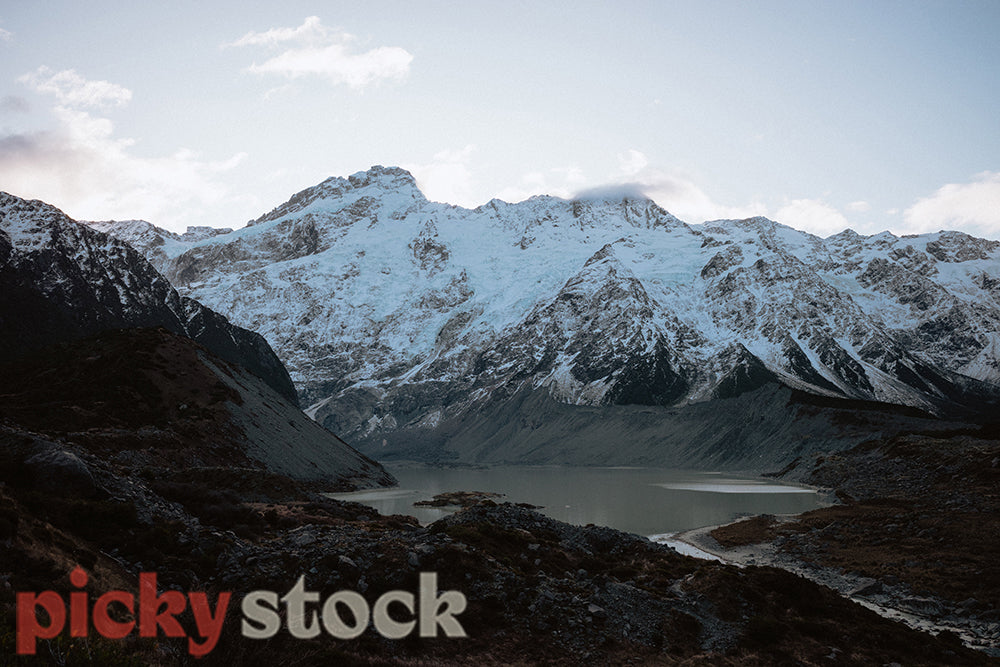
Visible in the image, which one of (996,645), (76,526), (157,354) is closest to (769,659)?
(996,645)

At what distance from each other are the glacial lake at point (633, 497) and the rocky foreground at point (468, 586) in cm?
4781

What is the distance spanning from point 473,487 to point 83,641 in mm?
142231

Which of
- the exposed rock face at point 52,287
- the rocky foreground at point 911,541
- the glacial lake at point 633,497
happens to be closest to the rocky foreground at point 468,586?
the rocky foreground at point 911,541

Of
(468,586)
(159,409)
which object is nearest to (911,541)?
(468,586)

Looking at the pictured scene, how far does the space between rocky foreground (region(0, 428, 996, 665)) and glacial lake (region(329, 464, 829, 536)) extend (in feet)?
157

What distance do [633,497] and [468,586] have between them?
332 ft

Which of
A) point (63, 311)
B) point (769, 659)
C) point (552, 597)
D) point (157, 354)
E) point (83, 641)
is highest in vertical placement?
point (63, 311)

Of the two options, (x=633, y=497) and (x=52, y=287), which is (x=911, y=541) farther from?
(x=52, y=287)

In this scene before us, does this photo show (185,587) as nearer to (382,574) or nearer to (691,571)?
(382,574)

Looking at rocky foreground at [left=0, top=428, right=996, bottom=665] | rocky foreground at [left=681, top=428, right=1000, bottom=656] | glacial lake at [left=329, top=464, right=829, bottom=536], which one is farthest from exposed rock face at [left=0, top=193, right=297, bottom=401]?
rocky foreground at [left=681, top=428, right=1000, bottom=656]

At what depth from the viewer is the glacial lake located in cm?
9450

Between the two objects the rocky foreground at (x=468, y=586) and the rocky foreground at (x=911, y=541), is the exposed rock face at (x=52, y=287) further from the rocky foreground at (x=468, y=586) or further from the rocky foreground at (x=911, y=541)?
the rocky foreground at (x=911, y=541)

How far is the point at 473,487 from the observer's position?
156250mm

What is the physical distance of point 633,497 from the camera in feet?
416
